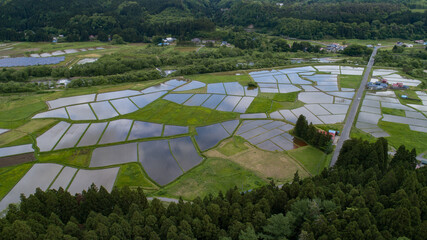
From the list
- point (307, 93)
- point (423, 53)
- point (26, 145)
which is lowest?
point (26, 145)

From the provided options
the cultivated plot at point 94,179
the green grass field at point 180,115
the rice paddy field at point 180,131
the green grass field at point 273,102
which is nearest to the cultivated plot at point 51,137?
the rice paddy field at point 180,131

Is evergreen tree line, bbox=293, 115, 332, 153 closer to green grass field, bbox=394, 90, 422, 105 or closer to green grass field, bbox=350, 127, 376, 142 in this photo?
green grass field, bbox=350, 127, 376, 142

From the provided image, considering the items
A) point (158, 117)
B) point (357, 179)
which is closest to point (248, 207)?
point (357, 179)

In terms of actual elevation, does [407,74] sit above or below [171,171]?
above

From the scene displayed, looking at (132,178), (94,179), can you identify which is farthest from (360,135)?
(94,179)

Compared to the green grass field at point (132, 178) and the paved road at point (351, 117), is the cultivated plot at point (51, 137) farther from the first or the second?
the paved road at point (351, 117)

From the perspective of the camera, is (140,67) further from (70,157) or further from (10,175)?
(10,175)

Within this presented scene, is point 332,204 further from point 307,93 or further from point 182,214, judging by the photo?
point 307,93
